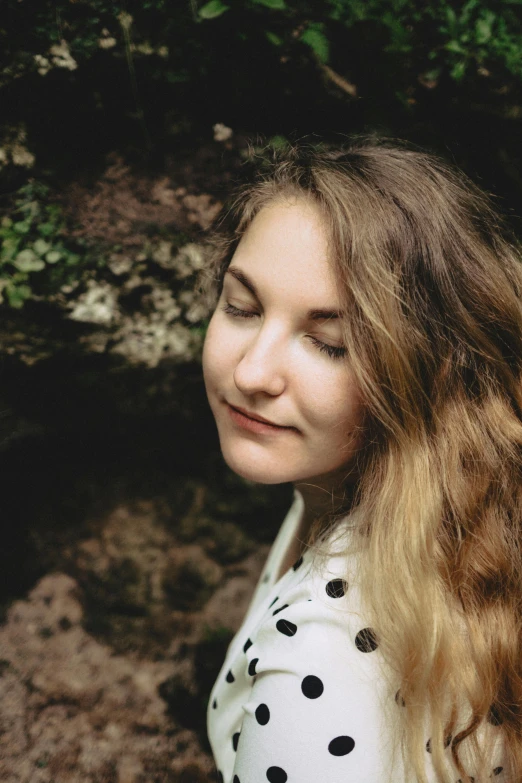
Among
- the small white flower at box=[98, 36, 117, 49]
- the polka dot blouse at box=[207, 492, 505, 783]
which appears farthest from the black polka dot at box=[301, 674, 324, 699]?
the small white flower at box=[98, 36, 117, 49]

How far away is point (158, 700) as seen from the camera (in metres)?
2.62

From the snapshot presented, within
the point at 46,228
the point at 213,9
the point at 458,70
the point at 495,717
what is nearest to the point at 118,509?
the point at 46,228

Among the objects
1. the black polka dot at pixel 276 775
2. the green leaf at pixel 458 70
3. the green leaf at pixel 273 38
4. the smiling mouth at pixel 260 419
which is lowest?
the black polka dot at pixel 276 775

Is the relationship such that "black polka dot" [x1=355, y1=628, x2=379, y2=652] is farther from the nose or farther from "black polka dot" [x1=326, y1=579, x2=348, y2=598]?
the nose

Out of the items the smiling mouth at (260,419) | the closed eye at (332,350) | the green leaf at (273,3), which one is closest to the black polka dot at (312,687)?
the smiling mouth at (260,419)

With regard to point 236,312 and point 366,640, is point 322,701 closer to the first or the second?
point 366,640

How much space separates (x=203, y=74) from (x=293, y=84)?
0.48 metres

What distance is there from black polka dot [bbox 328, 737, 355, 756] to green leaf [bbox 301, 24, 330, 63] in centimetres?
283

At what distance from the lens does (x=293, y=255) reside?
152cm

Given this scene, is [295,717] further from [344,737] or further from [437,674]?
[437,674]

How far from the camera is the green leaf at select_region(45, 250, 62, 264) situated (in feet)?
7.88

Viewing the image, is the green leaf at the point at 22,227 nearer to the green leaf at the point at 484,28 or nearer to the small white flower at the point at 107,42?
the small white flower at the point at 107,42

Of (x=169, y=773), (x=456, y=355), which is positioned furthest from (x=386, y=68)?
(x=169, y=773)

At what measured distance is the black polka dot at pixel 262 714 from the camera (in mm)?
1378
